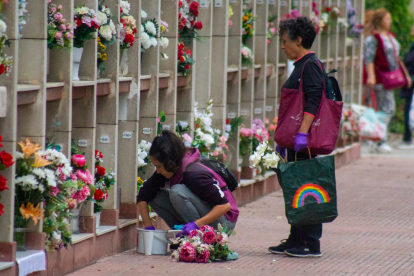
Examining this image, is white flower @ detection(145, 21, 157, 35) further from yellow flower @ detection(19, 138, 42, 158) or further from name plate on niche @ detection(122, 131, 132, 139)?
yellow flower @ detection(19, 138, 42, 158)

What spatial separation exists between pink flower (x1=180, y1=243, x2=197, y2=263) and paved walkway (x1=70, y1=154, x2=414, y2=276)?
59 millimetres

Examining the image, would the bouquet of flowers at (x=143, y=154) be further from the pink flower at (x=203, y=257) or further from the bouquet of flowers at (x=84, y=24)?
the bouquet of flowers at (x=84, y=24)

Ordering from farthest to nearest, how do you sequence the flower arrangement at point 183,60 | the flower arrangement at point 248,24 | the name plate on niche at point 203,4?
the flower arrangement at point 248,24 < the name plate on niche at point 203,4 < the flower arrangement at point 183,60

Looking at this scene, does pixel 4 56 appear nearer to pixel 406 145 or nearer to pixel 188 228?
pixel 188 228

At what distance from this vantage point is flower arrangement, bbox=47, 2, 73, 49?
5.28 m

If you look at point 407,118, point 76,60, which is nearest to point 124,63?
point 76,60

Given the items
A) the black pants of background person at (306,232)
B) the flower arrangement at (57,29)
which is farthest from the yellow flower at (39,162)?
the black pants of background person at (306,232)

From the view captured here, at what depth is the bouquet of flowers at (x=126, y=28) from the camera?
20.6ft

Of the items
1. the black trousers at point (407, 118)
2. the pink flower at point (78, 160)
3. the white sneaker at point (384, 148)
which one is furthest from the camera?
the black trousers at point (407, 118)

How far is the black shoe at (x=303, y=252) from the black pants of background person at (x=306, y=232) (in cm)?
3

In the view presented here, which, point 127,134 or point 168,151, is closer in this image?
point 168,151

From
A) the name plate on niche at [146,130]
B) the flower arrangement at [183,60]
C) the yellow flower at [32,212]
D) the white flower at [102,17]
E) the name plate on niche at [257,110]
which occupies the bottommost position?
the yellow flower at [32,212]

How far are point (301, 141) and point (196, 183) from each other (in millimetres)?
848

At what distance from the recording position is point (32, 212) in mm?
4996
